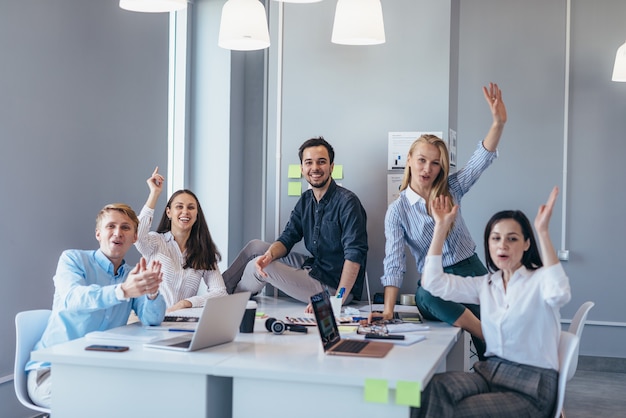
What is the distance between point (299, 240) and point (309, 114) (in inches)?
33.5

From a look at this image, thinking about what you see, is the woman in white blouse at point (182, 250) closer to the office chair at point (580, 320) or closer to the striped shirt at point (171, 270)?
the striped shirt at point (171, 270)

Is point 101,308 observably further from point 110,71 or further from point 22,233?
point 110,71

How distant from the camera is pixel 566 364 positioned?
2.72 metres

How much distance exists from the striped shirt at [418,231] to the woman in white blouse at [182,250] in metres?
1.01

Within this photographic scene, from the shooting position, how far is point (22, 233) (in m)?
3.94

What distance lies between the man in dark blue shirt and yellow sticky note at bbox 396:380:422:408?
2051 mm

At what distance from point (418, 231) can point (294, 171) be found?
1.31 metres

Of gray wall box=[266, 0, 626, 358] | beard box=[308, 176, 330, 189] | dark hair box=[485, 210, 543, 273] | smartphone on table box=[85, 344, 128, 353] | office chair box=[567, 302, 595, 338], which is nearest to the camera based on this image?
smartphone on table box=[85, 344, 128, 353]

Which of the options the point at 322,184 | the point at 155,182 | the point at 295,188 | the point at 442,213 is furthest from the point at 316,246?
the point at 442,213

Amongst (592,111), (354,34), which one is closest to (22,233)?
(354,34)

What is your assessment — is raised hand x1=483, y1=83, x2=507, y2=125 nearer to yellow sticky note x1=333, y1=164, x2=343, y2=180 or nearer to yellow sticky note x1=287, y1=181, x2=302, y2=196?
yellow sticky note x1=333, y1=164, x2=343, y2=180

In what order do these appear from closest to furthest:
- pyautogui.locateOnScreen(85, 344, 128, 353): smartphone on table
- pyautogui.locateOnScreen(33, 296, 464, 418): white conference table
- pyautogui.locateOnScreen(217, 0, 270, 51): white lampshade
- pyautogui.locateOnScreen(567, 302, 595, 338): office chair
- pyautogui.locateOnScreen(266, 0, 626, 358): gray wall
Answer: pyautogui.locateOnScreen(33, 296, 464, 418): white conference table < pyautogui.locateOnScreen(85, 344, 128, 353): smartphone on table < pyautogui.locateOnScreen(567, 302, 595, 338): office chair < pyautogui.locateOnScreen(217, 0, 270, 51): white lampshade < pyautogui.locateOnScreen(266, 0, 626, 358): gray wall

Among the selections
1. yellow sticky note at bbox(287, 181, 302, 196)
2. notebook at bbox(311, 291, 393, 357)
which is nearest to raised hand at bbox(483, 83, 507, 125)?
notebook at bbox(311, 291, 393, 357)

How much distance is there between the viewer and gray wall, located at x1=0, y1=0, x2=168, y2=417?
3.86 meters
